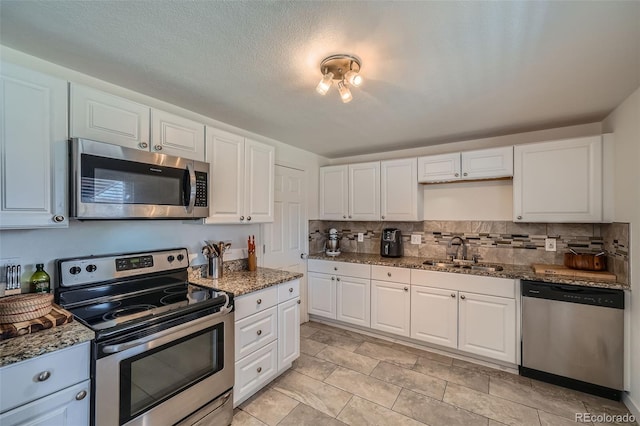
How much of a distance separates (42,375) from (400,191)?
3188 mm

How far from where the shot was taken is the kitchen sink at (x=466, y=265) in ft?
8.96

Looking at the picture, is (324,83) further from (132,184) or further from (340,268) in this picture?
(340,268)

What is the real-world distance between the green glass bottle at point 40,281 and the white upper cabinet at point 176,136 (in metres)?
0.91

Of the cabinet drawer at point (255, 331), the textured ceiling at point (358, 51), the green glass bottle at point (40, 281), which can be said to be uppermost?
the textured ceiling at point (358, 51)

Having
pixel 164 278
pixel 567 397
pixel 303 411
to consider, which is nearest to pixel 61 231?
pixel 164 278

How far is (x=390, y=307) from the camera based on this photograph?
3.11 m

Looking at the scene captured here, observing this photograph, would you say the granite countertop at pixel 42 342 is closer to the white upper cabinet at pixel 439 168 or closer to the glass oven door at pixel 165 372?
the glass oven door at pixel 165 372

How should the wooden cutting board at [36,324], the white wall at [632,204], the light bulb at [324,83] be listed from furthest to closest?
the white wall at [632,204] → the light bulb at [324,83] → the wooden cutting board at [36,324]

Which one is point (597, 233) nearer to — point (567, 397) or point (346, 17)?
point (567, 397)

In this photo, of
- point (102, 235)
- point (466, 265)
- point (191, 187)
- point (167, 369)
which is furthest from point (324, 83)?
point (466, 265)

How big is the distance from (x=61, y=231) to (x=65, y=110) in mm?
712

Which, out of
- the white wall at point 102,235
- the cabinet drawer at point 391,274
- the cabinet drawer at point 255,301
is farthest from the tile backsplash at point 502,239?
the white wall at point 102,235

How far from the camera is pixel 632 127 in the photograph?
201 cm

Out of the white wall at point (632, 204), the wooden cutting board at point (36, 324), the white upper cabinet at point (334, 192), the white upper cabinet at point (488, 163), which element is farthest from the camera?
the white upper cabinet at point (334, 192)
